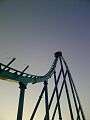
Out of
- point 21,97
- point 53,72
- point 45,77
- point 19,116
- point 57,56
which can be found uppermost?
point 57,56

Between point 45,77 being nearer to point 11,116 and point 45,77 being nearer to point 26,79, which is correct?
point 26,79

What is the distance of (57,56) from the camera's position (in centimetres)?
318

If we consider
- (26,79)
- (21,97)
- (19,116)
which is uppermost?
(26,79)

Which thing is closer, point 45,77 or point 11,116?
point 45,77

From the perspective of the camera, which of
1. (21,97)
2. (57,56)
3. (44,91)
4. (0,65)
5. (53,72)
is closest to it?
(0,65)

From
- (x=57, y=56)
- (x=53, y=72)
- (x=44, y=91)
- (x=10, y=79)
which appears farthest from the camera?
(x=57, y=56)

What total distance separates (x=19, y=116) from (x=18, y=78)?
0.29 meters

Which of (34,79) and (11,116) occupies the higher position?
(11,116)

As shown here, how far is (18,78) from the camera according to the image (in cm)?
184

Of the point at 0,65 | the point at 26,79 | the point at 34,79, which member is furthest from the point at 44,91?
the point at 0,65

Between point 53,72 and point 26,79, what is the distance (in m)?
0.92

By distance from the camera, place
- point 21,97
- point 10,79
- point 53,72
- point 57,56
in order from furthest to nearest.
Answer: point 57,56, point 53,72, point 21,97, point 10,79

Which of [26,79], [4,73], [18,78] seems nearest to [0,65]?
[4,73]

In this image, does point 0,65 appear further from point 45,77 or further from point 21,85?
point 45,77
